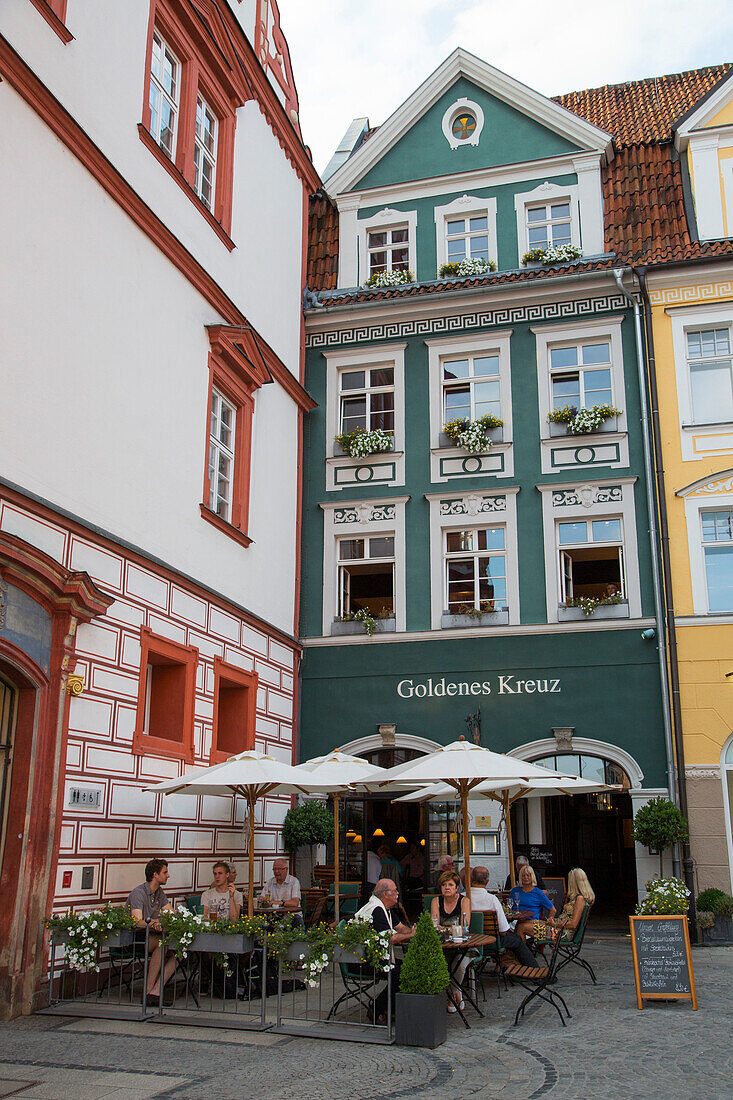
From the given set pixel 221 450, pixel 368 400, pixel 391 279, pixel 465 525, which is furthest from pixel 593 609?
pixel 391 279

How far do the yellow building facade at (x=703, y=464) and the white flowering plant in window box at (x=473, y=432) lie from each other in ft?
9.91

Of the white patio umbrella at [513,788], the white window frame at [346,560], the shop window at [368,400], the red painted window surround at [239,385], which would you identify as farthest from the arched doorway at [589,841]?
the shop window at [368,400]

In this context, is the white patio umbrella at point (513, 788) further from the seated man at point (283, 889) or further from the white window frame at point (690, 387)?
the white window frame at point (690, 387)

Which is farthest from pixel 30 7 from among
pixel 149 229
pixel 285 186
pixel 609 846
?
pixel 609 846

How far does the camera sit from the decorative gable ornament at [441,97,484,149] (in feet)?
69.4

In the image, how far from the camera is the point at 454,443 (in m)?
19.0

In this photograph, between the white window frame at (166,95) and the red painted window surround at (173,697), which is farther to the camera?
the white window frame at (166,95)

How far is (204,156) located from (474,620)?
8.82 meters

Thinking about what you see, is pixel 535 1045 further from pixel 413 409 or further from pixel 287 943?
pixel 413 409

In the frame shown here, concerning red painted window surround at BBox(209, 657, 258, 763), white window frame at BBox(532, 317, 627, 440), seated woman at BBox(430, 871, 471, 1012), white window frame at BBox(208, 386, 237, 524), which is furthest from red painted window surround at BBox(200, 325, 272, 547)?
seated woman at BBox(430, 871, 471, 1012)

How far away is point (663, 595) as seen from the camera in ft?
55.8

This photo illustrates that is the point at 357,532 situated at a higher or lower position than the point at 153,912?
higher

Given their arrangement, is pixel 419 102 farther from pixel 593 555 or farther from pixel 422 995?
pixel 422 995

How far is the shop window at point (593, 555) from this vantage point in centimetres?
1788
